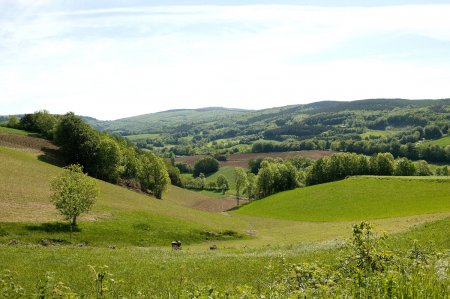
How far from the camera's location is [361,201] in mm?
96250

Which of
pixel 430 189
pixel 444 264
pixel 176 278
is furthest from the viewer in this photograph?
pixel 430 189

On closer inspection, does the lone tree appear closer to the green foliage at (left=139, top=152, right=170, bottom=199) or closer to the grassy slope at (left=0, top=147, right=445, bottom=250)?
the grassy slope at (left=0, top=147, right=445, bottom=250)

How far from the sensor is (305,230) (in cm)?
7538

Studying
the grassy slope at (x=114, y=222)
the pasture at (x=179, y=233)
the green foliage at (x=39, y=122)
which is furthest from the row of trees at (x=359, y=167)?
the green foliage at (x=39, y=122)

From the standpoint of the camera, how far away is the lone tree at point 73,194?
5409 centimetres

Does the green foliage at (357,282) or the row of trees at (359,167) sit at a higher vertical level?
the green foliage at (357,282)

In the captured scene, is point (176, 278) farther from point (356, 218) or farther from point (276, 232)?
point (356, 218)

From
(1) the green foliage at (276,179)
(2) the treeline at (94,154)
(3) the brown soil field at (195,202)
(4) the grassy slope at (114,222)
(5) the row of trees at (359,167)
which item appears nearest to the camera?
(4) the grassy slope at (114,222)

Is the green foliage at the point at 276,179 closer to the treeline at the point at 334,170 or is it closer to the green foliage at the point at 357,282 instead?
the treeline at the point at 334,170

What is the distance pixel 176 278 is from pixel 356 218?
68.2 meters

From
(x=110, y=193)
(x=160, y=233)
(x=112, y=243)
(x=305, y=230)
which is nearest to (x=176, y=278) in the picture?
(x=112, y=243)

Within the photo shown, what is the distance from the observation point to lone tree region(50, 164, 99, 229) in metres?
54.1

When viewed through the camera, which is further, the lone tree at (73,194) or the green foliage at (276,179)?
the green foliage at (276,179)

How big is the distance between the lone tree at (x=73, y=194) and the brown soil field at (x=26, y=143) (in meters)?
56.1
